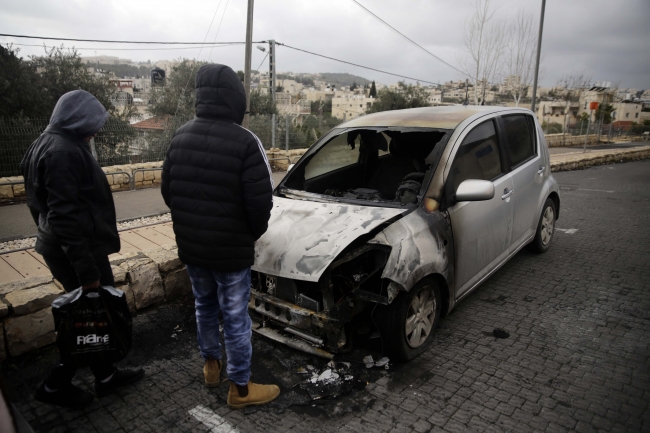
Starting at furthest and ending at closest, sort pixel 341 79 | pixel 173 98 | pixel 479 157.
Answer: pixel 341 79, pixel 173 98, pixel 479 157

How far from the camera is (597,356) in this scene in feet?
10.4

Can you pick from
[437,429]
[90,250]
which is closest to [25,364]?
[90,250]

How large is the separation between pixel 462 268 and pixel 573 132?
32.4m

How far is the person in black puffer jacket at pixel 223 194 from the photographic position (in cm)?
238

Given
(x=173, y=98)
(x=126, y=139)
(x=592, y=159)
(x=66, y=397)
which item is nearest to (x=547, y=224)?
(x=66, y=397)

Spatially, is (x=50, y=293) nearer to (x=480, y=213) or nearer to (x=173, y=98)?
(x=480, y=213)

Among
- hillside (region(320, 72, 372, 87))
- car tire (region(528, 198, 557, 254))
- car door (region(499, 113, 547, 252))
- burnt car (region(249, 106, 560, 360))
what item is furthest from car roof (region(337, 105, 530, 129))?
hillside (region(320, 72, 372, 87))

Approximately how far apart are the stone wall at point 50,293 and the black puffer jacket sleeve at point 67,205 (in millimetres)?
1022

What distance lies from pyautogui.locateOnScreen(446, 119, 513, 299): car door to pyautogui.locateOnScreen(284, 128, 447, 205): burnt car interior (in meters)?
0.43

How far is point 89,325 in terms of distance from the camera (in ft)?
8.38

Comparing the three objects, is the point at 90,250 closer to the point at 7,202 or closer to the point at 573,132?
the point at 7,202

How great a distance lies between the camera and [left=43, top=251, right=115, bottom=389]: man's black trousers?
262 centimetres

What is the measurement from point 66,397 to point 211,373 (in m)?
0.89

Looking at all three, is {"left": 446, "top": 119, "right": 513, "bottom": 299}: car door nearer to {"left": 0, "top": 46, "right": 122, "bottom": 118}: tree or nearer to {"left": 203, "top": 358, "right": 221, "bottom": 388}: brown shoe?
{"left": 203, "top": 358, "right": 221, "bottom": 388}: brown shoe
